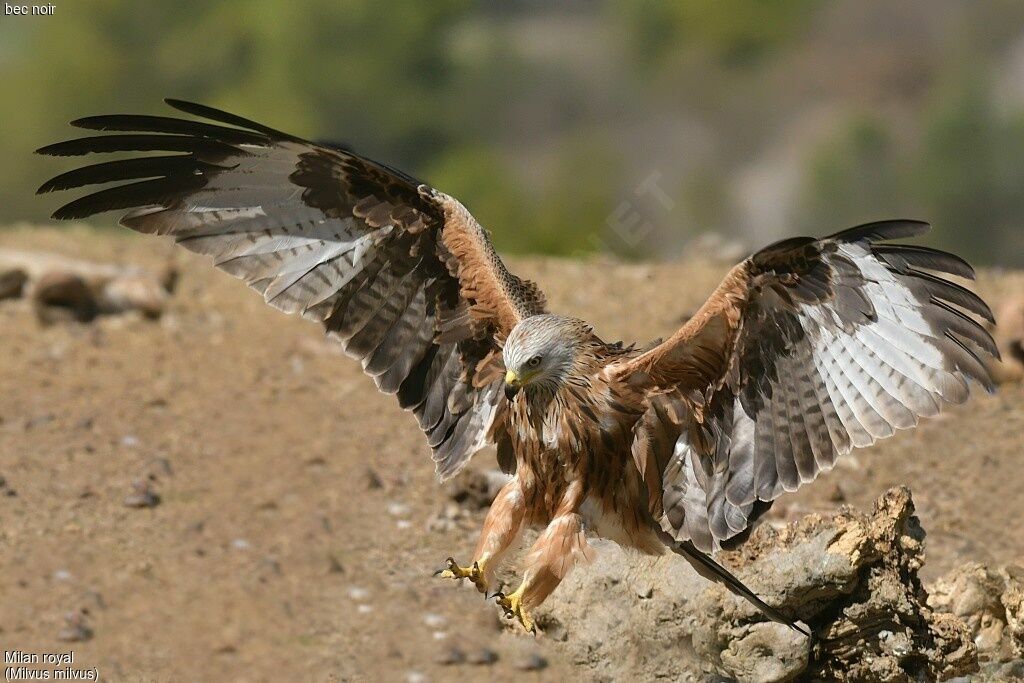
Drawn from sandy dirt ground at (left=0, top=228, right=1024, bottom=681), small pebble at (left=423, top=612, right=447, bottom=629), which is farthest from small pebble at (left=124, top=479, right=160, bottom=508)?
small pebble at (left=423, top=612, right=447, bottom=629)

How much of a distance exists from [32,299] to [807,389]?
6.99m

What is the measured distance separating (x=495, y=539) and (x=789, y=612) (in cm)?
139

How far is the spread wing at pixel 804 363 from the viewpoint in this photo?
525cm

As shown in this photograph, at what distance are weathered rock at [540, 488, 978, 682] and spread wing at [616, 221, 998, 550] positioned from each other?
27 cm

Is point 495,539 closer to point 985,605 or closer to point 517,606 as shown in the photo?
point 517,606

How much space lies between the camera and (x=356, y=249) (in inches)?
253

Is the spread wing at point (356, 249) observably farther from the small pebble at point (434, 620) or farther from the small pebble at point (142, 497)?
the small pebble at point (142, 497)

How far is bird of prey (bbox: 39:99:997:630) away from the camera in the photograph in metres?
5.34

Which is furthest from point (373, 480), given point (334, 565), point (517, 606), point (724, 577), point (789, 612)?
point (789, 612)

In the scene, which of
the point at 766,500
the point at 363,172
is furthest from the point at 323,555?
the point at 766,500

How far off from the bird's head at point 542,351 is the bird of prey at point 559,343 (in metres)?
0.01

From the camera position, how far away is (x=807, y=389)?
18.2 feet

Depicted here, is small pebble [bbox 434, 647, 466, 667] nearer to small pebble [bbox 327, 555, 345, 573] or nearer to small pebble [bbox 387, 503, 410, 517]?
small pebble [bbox 327, 555, 345, 573]

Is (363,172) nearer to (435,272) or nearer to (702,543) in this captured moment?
(435,272)
